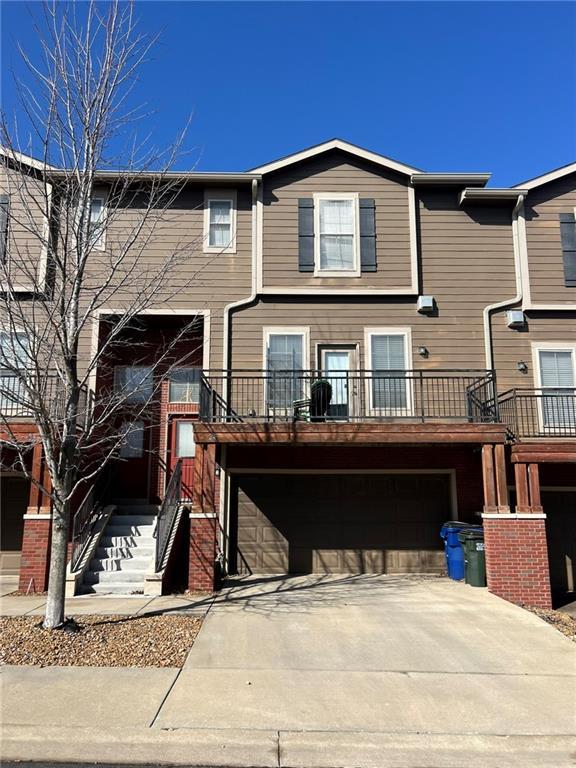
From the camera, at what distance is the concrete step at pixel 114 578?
9055 mm

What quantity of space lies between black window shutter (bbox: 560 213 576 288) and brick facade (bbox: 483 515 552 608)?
5754 millimetres

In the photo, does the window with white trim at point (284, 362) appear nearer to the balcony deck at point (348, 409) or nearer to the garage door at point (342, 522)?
the balcony deck at point (348, 409)

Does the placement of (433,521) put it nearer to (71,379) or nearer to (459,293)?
(459,293)

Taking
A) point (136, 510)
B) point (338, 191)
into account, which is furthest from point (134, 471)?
point (338, 191)

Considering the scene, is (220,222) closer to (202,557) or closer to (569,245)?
(202,557)

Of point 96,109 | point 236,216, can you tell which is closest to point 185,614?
point 96,109

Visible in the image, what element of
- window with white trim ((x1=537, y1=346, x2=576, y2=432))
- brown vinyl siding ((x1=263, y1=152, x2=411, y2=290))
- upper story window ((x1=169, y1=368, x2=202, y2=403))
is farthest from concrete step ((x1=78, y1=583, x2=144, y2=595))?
window with white trim ((x1=537, y1=346, x2=576, y2=432))

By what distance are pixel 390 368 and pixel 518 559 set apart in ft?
14.6

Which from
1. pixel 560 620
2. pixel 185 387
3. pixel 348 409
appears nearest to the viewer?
pixel 560 620

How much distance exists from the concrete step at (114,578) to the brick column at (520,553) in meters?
5.75

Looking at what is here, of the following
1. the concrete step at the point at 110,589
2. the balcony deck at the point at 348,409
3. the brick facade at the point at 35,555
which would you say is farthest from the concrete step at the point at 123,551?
the balcony deck at the point at 348,409

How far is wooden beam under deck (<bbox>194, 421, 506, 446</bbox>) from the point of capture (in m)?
9.59

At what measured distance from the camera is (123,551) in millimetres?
9719

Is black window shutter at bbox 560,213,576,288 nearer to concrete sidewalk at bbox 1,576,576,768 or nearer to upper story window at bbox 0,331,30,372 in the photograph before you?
concrete sidewalk at bbox 1,576,576,768
